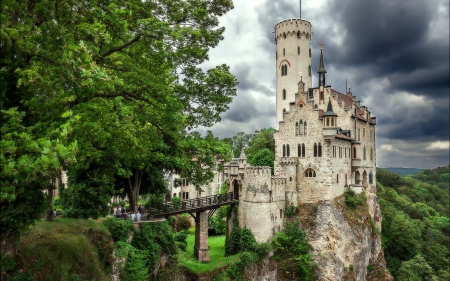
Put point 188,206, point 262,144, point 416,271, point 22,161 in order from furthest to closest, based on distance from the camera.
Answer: point 262,144 < point 416,271 < point 188,206 < point 22,161

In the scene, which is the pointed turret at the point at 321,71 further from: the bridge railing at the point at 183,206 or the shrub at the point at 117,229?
the shrub at the point at 117,229

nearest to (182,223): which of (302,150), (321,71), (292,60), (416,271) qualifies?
(302,150)

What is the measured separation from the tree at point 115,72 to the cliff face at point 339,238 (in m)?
23.5

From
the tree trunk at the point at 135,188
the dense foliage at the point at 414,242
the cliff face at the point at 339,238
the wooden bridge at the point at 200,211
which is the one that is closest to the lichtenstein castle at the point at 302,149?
the cliff face at the point at 339,238

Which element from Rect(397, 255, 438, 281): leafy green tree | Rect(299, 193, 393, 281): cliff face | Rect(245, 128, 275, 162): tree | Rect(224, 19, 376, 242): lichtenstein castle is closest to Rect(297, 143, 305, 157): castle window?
Rect(224, 19, 376, 242): lichtenstein castle

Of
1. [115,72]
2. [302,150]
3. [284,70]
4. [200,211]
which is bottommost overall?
[200,211]

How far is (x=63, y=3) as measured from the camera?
10875 millimetres

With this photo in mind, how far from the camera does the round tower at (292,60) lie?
48.7 meters

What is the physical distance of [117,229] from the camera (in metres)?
21.8

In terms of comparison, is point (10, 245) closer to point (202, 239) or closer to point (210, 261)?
point (202, 239)

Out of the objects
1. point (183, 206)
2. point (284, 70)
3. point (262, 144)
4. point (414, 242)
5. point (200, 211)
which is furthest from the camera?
point (262, 144)

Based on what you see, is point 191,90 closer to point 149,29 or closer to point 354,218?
point 149,29

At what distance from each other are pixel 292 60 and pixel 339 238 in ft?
83.7

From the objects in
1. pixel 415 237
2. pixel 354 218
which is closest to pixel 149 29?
pixel 354 218
